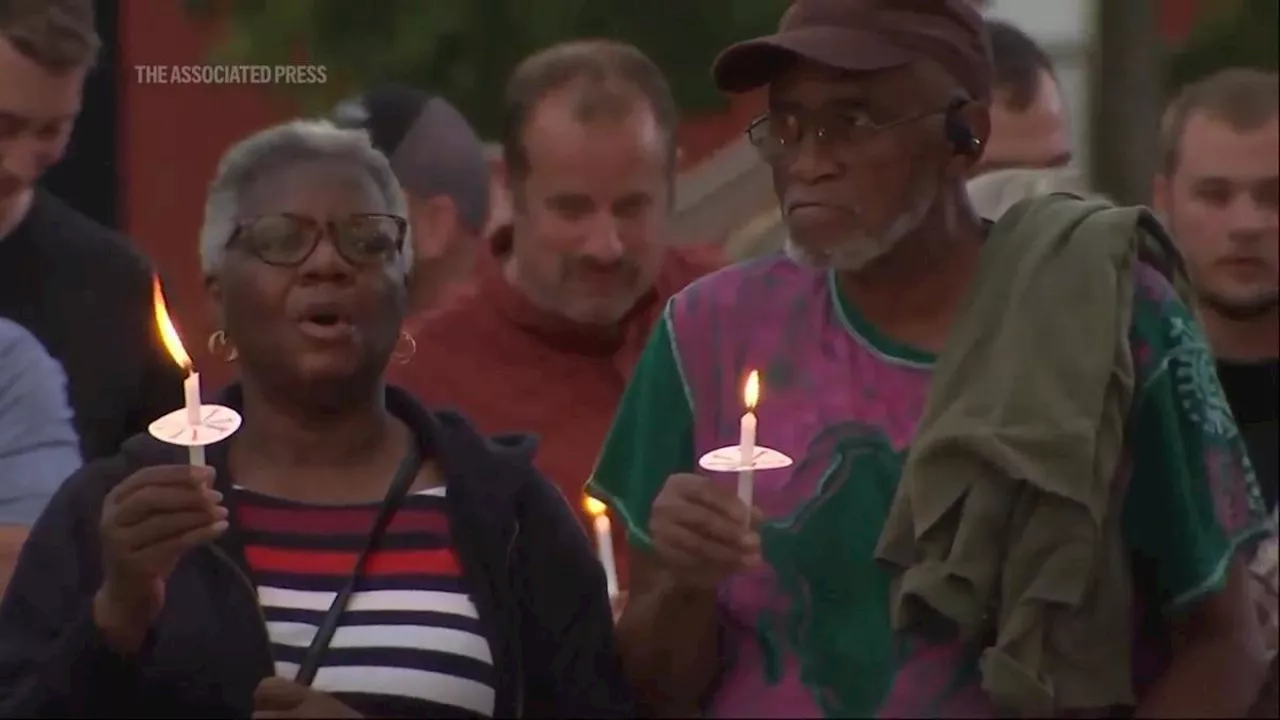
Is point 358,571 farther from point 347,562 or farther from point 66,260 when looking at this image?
point 66,260

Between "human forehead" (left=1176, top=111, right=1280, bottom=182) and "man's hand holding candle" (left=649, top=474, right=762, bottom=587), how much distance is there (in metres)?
0.68

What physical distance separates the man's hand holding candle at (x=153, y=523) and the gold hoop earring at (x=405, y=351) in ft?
0.90

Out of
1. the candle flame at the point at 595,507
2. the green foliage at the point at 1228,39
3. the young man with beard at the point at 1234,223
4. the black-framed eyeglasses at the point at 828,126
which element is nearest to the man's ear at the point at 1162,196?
the young man with beard at the point at 1234,223

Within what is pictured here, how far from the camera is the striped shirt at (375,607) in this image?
5.04 ft

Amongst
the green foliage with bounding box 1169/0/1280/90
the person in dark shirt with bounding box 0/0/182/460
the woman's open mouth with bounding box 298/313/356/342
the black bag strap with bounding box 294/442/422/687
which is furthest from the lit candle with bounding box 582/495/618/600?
the green foliage with bounding box 1169/0/1280/90

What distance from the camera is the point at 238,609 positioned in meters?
1.54

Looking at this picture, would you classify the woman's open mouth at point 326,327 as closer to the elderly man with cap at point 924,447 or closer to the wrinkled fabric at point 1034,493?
the elderly man with cap at point 924,447

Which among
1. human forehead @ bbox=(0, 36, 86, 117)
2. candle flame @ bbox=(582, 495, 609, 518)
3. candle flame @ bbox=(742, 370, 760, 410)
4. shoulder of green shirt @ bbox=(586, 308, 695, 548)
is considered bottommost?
candle flame @ bbox=(582, 495, 609, 518)

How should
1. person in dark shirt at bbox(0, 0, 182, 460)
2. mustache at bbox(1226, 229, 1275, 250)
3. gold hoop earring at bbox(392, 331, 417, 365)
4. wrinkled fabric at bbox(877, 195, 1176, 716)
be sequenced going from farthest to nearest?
person in dark shirt at bbox(0, 0, 182, 460) < mustache at bbox(1226, 229, 1275, 250) < gold hoop earring at bbox(392, 331, 417, 365) < wrinkled fabric at bbox(877, 195, 1176, 716)

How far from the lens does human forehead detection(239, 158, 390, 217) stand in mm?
1603

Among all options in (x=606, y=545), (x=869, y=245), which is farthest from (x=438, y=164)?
(x=869, y=245)

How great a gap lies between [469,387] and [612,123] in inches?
12.1

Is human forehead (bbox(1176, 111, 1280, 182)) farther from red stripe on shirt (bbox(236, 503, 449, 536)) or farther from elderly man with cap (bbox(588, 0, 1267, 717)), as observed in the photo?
red stripe on shirt (bbox(236, 503, 449, 536))

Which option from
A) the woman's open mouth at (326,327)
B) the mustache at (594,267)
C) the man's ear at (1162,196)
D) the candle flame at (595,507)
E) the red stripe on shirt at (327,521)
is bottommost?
the candle flame at (595,507)
